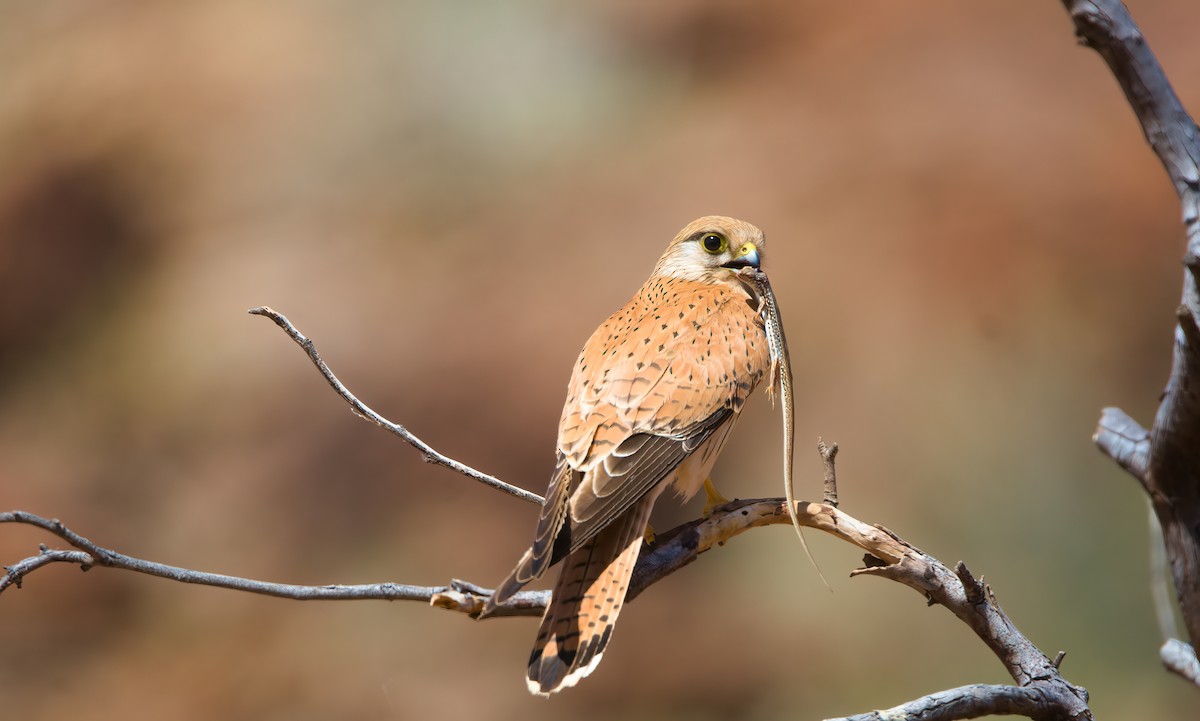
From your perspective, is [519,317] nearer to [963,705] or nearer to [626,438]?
[626,438]

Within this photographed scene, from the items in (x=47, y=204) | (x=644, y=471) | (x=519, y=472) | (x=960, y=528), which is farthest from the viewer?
(x=47, y=204)

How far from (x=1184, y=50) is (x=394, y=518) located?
16.8ft

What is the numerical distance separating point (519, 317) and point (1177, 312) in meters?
4.79

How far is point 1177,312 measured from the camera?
1.38m

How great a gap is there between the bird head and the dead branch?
1560 mm

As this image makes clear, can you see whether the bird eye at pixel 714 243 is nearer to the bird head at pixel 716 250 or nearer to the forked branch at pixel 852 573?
the bird head at pixel 716 250

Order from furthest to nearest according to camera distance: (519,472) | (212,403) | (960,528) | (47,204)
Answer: (47,204) → (212,403) → (519,472) → (960,528)

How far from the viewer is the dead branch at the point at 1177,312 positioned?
1360mm

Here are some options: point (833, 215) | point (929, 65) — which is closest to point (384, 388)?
point (833, 215)

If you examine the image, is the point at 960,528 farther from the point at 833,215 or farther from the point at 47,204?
the point at 47,204

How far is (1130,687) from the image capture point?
488 centimetres

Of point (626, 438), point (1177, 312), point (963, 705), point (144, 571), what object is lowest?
point (963, 705)

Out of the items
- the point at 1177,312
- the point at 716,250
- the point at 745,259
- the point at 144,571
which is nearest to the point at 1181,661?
the point at 1177,312

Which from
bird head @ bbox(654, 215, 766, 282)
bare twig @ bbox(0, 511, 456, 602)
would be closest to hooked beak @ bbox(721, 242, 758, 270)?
bird head @ bbox(654, 215, 766, 282)
